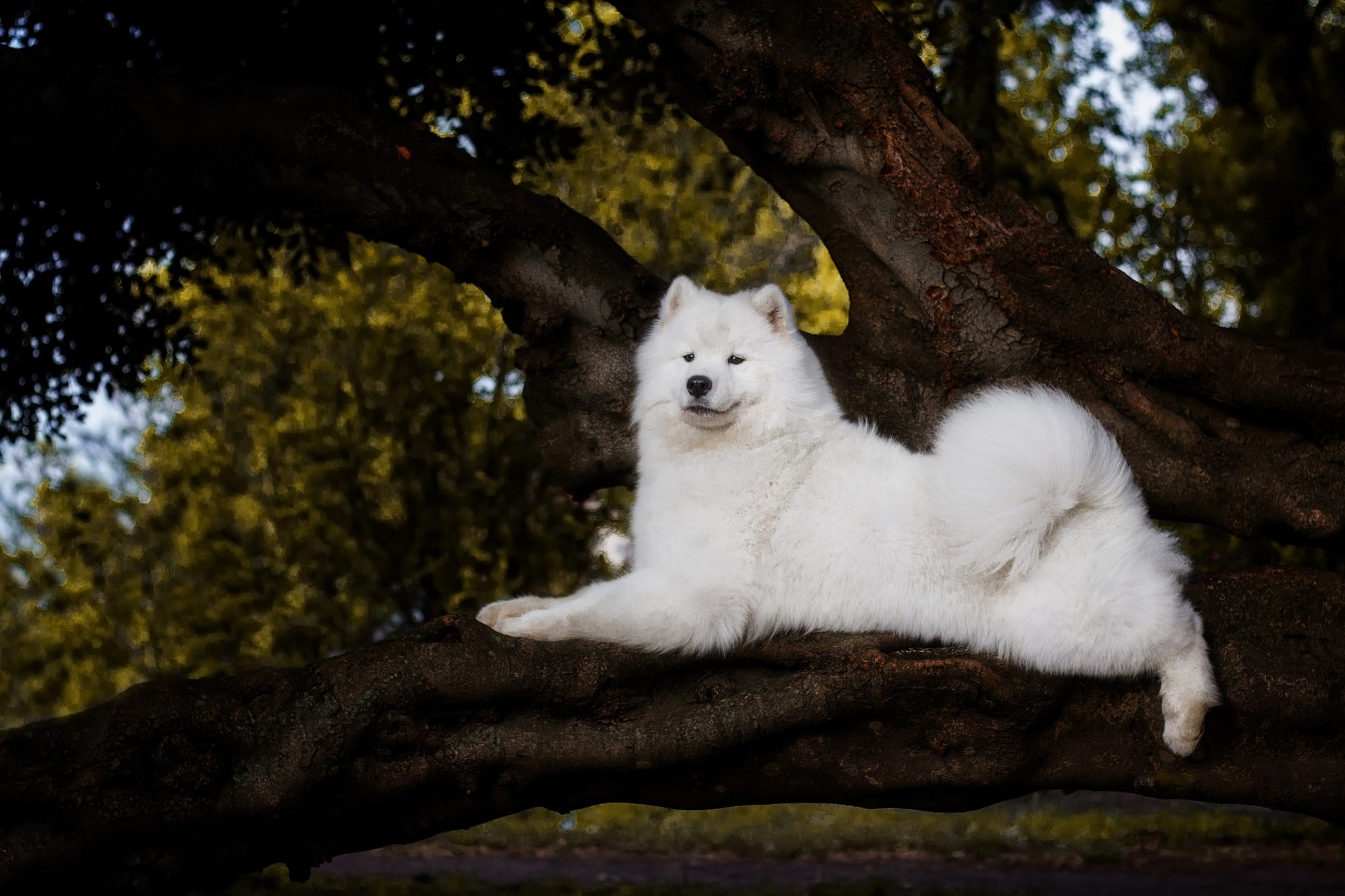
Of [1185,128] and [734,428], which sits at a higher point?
[1185,128]

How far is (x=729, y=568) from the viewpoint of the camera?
4.80 metres

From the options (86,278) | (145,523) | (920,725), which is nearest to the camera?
(920,725)

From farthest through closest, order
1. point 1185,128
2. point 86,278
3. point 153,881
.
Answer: point 1185,128 → point 86,278 → point 153,881

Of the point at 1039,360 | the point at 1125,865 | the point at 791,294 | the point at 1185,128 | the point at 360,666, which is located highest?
the point at 1185,128

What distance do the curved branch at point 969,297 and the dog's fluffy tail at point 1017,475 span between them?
1458mm

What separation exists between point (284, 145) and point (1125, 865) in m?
7.18

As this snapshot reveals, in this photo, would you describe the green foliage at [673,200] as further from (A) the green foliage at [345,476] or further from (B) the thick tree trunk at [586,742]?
(B) the thick tree trunk at [586,742]

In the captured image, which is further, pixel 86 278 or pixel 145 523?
pixel 145 523

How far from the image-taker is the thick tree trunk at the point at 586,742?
4551mm

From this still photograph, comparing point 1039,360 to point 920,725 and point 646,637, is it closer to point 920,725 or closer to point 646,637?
point 920,725

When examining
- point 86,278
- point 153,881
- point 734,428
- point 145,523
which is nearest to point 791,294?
point 145,523

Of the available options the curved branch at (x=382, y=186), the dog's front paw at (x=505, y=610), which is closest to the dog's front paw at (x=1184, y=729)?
the dog's front paw at (x=505, y=610)

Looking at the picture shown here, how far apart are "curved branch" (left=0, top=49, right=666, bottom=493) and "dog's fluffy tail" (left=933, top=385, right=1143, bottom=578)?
2192 mm

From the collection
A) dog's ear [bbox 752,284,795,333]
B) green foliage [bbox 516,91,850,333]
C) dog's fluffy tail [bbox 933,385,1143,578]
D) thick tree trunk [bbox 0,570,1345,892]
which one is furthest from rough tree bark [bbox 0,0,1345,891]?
green foliage [bbox 516,91,850,333]
